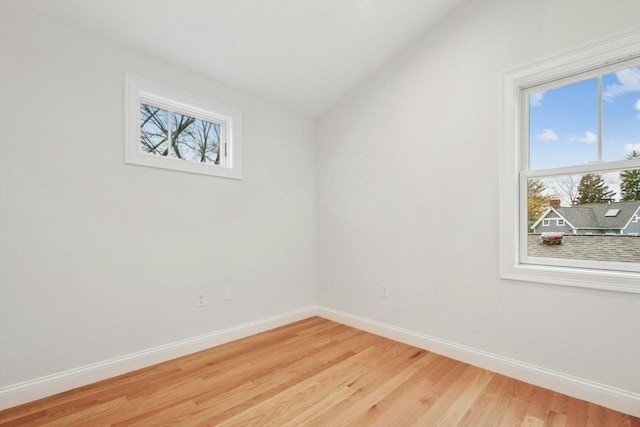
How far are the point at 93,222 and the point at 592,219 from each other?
134 inches

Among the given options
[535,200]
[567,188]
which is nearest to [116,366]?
[535,200]

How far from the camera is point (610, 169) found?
193cm

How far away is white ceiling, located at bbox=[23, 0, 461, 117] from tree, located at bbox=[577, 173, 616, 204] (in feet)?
5.55

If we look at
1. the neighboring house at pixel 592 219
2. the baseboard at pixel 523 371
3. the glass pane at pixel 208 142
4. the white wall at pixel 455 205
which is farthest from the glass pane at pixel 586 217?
the glass pane at pixel 208 142

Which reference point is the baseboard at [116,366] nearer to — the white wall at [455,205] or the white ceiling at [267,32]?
the white wall at [455,205]

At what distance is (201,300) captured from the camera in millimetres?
2668

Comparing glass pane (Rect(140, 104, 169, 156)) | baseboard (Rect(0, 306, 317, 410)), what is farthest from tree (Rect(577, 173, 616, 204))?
glass pane (Rect(140, 104, 169, 156))

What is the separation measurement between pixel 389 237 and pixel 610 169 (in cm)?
163

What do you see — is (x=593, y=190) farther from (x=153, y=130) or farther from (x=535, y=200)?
(x=153, y=130)

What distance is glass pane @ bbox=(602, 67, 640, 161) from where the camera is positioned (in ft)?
6.21

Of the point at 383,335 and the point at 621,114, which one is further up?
the point at 621,114

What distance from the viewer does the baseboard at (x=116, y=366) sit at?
1850mm

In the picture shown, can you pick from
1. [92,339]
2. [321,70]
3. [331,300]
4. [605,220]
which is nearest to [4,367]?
[92,339]

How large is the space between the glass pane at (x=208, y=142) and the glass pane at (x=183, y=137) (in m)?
0.06
